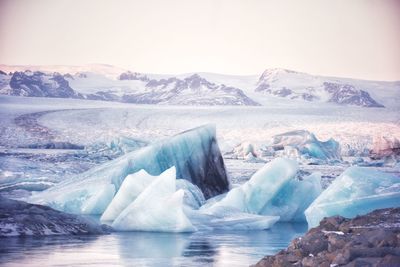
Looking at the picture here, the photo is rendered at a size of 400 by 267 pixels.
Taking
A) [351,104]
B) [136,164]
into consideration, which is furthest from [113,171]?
[351,104]

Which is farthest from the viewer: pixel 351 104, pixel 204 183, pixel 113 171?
pixel 351 104

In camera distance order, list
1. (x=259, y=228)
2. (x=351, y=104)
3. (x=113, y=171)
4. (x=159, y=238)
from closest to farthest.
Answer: (x=159, y=238)
(x=259, y=228)
(x=113, y=171)
(x=351, y=104)

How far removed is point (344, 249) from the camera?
4398 millimetres

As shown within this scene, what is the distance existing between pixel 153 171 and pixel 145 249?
3.76 metres

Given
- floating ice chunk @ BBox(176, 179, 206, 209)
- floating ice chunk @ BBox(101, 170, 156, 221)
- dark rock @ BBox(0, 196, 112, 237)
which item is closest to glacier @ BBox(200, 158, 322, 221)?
floating ice chunk @ BBox(176, 179, 206, 209)

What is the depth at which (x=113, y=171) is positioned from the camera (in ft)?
31.9

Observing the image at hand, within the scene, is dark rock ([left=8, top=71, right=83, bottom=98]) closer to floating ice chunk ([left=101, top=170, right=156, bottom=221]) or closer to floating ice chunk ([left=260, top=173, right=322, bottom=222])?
floating ice chunk ([left=260, top=173, right=322, bottom=222])

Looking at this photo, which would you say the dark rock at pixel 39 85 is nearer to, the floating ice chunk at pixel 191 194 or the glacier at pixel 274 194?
the floating ice chunk at pixel 191 194

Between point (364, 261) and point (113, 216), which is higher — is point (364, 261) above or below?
above

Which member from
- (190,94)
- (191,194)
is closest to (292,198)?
(191,194)

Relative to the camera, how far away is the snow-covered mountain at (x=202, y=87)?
16109 mm

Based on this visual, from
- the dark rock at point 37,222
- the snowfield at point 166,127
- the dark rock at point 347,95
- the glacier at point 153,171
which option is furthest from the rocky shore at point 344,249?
the dark rock at point 347,95

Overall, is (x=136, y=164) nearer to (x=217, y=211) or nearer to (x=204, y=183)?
(x=204, y=183)

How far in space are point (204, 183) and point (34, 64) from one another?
20.0 feet
